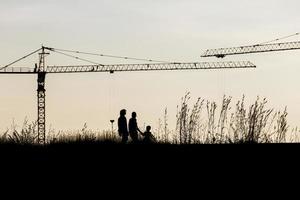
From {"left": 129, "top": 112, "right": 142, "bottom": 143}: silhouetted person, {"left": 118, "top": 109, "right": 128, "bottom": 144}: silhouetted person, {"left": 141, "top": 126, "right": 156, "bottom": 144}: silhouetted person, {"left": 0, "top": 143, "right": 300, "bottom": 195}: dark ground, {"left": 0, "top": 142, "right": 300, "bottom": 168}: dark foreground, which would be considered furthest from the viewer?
{"left": 129, "top": 112, "right": 142, "bottom": 143}: silhouetted person

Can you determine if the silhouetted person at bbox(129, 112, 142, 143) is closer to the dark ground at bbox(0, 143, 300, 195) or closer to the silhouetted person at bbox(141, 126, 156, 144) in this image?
the silhouetted person at bbox(141, 126, 156, 144)

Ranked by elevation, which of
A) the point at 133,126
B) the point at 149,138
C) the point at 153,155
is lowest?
the point at 153,155

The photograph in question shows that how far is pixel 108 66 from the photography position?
114812 mm

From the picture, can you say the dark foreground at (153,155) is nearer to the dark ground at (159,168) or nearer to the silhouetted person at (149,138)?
the dark ground at (159,168)

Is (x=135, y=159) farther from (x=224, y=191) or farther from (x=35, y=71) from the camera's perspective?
(x=35, y=71)

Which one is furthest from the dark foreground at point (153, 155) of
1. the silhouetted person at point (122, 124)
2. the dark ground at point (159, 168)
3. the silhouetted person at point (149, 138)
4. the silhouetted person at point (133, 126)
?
the silhouetted person at point (133, 126)

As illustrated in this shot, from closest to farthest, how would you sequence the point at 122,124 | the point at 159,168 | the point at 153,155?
the point at 159,168
the point at 153,155
the point at 122,124

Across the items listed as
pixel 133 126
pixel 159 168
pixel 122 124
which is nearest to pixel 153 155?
pixel 159 168

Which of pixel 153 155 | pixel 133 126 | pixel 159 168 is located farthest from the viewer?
pixel 133 126

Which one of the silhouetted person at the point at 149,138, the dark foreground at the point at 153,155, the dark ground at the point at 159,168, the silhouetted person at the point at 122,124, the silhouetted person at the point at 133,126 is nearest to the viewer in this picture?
the dark ground at the point at 159,168

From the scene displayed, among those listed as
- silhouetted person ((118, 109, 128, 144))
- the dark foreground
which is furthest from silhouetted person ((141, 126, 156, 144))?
the dark foreground

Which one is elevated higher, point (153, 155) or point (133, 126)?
point (133, 126)

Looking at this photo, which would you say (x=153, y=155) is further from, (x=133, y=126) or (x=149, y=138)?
(x=133, y=126)

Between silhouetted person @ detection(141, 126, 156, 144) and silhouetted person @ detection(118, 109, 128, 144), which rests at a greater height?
silhouetted person @ detection(118, 109, 128, 144)
